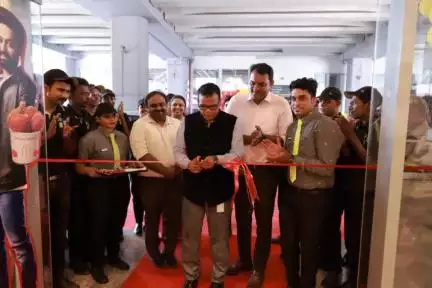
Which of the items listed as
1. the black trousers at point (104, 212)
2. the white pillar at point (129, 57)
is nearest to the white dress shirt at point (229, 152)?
the black trousers at point (104, 212)

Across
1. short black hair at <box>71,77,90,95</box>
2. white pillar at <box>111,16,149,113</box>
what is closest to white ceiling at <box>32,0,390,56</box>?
white pillar at <box>111,16,149,113</box>

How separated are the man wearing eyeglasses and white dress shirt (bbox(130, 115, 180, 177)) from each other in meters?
0.42

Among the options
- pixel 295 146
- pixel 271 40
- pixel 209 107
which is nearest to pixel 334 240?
pixel 295 146

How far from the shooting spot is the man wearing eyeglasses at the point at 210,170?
7.74 ft

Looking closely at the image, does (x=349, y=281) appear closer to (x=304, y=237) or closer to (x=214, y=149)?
(x=304, y=237)

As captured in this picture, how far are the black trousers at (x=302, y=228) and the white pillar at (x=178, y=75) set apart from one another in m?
9.78

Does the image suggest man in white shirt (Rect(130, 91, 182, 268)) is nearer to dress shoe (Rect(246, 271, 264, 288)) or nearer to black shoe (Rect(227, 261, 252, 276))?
black shoe (Rect(227, 261, 252, 276))

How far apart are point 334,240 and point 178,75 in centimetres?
985

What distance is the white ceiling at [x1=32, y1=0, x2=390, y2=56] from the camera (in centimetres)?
631

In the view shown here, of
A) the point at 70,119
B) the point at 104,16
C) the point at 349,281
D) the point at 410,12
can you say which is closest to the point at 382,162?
the point at 410,12

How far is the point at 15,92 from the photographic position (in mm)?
1822

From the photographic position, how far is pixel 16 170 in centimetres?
188

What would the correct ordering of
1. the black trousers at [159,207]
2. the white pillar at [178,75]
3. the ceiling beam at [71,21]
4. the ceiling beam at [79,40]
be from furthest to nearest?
the white pillar at [178,75]
the ceiling beam at [79,40]
the ceiling beam at [71,21]
the black trousers at [159,207]

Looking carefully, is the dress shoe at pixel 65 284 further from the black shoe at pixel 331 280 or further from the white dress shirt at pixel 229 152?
the black shoe at pixel 331 280
